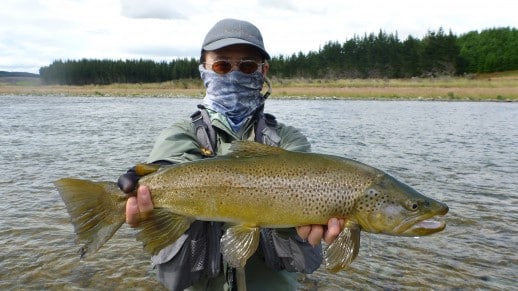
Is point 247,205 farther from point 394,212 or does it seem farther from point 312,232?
point 394,212

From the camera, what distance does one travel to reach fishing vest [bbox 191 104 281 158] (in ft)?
10.3

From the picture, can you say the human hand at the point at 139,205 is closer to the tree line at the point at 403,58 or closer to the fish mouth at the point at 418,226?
the fish mouth at the point at 418,226

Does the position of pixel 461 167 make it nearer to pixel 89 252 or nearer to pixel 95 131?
pixel 89 252

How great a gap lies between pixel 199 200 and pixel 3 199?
6894 mm

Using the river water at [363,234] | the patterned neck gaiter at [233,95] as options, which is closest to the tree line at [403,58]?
the river water at [363,234]

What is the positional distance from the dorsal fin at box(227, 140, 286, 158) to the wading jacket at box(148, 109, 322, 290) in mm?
332

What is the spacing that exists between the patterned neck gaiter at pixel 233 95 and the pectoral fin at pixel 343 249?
1.14 m

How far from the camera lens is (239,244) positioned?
2.64 meters

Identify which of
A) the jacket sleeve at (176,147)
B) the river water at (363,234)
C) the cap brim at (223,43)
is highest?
the cap brim at (223,43)

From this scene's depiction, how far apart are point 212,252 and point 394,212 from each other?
1.17 m

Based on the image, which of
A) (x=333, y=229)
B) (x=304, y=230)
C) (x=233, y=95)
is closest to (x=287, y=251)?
(x=304, y=230)

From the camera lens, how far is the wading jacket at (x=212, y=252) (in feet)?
9.57

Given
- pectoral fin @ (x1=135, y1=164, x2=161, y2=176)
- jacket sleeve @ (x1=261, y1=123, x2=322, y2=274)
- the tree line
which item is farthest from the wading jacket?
the tree line

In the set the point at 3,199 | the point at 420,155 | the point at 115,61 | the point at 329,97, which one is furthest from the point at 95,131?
the point at 115,61
